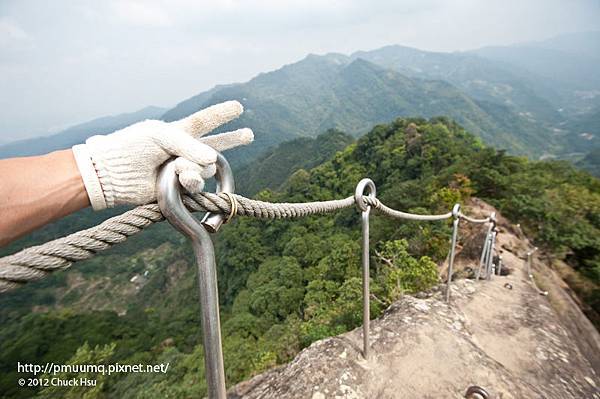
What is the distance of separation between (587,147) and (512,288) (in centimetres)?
16106

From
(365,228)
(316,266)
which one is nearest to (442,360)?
(365,228)

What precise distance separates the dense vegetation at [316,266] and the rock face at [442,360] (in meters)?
2.08

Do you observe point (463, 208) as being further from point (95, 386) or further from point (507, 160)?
point (95, 386)

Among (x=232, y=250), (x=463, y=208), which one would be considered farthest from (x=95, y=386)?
(x=232, y=250)

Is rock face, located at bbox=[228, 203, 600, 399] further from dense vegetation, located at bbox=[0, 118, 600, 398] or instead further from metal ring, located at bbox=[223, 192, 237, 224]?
dense vegetation, located at bbox=[0, 118, 600, 398]

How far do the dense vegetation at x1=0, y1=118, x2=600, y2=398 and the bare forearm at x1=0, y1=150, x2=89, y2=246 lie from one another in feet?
17.0

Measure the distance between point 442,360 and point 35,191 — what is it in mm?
2993

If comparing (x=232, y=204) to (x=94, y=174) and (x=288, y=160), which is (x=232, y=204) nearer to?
(x=94, y=174)

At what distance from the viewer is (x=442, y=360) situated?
249 cm

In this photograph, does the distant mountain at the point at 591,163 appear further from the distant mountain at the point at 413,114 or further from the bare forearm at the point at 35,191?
the bare forearm at the point at 35,191

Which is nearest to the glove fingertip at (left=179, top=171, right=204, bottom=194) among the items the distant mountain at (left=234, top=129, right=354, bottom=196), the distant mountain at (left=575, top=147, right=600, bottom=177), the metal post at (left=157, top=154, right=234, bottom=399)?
the metal post at (left=157, top=154, right=234, bottom=399)

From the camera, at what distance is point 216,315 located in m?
0.94

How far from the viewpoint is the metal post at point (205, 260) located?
2.88 feet

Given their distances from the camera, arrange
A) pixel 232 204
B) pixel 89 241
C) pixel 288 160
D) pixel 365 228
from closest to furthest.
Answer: pixel 89 241
pixel 232 204
pixel 365 228
pixel 288 160
